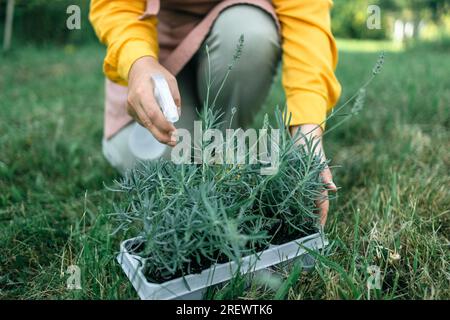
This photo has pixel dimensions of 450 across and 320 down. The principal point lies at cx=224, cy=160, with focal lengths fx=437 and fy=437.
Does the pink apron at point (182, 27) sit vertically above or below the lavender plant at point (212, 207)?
above

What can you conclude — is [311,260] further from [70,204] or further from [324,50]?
[70,204]

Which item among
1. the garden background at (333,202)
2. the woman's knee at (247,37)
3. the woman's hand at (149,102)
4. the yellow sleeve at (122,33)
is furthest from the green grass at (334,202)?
the woman's knee at (247,37)

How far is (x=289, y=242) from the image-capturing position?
92 centimetres

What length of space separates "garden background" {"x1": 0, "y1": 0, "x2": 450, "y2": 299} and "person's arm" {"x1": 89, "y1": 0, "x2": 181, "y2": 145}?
0.26m

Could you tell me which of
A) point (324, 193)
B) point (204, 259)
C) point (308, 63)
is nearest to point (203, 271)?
point (204, 259)

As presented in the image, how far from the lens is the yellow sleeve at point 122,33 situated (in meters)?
1.13

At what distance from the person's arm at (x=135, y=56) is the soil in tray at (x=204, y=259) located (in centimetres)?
24

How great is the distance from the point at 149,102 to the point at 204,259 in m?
0.35

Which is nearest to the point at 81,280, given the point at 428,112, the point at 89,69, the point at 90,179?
the point at 90,179

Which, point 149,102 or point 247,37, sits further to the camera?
point 247,37

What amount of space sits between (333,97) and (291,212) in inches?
19.0

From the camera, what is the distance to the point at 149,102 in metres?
0.94

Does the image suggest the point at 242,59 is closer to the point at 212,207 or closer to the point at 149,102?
the point at 149,102

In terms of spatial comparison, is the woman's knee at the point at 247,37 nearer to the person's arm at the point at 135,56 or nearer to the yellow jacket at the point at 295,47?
the yellow jacket at the point at 295,47
